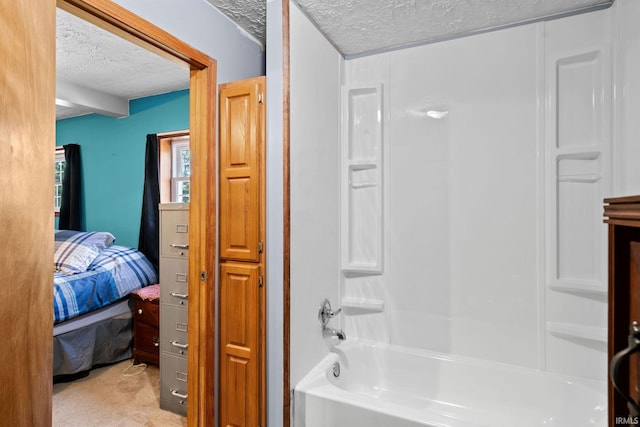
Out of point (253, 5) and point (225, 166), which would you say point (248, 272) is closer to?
point (225, 166)

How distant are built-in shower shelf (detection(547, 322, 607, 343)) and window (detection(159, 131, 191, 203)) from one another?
330cm

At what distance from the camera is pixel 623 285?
685 millimetres

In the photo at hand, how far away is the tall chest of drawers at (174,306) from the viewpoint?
7.31ft

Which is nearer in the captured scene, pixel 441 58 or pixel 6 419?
pixel 6 419

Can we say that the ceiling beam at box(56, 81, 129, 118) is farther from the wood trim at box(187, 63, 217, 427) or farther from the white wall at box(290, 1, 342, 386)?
the white wall at box(290, 1, 342, 386)

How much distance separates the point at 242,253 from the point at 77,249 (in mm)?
2395

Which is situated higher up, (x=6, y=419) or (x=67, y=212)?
(x=67, y=212)

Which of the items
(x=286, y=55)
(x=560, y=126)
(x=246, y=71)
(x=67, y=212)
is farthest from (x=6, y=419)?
(x=67, y=212)

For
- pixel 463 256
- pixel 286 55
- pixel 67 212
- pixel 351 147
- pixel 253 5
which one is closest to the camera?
pixel 286 55

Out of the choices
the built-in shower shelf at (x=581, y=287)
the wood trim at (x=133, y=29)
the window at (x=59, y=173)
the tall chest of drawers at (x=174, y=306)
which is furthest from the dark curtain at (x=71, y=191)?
the built-in shower shelf at (x=581, y=287)

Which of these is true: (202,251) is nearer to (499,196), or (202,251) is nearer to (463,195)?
(463,195)

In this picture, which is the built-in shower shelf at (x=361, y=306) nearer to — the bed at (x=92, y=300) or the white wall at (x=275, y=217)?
the white wall at (x=275, y=217)

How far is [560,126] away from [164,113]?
132 inches

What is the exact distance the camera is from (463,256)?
6.70ft
